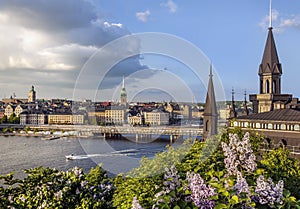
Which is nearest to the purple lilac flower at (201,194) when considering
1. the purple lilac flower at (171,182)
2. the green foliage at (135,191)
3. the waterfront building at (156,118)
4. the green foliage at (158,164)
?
the purple lilac flower at (171,182)

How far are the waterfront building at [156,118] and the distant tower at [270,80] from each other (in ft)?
93.6

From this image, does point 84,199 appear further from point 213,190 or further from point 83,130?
point 83,130

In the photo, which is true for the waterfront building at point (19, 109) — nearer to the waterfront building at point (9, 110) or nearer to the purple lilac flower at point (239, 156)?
the waterfront building at point (9, 110)

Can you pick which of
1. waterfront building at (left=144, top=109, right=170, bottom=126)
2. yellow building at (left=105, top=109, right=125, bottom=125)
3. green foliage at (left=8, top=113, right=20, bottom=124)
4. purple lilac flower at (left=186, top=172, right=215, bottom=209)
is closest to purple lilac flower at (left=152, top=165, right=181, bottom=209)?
purple lilac flower at (left=186, top=172, right=215, bottom=209)

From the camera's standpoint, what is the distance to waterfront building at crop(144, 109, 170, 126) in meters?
66.1

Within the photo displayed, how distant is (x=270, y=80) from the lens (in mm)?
36812

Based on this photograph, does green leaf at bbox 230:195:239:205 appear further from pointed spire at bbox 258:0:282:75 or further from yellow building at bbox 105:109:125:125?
pointed spire at bbox 258:0:282:75

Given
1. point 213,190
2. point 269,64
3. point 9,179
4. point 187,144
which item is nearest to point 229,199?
point 213,190

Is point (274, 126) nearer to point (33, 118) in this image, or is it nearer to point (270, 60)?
point (270, 60)

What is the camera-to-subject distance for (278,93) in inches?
1484

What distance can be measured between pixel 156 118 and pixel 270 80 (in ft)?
117

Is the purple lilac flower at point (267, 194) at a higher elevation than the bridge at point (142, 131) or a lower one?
higher

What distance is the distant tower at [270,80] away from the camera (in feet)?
120

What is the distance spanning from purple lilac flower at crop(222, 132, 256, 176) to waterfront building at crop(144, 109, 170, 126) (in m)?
60.4
